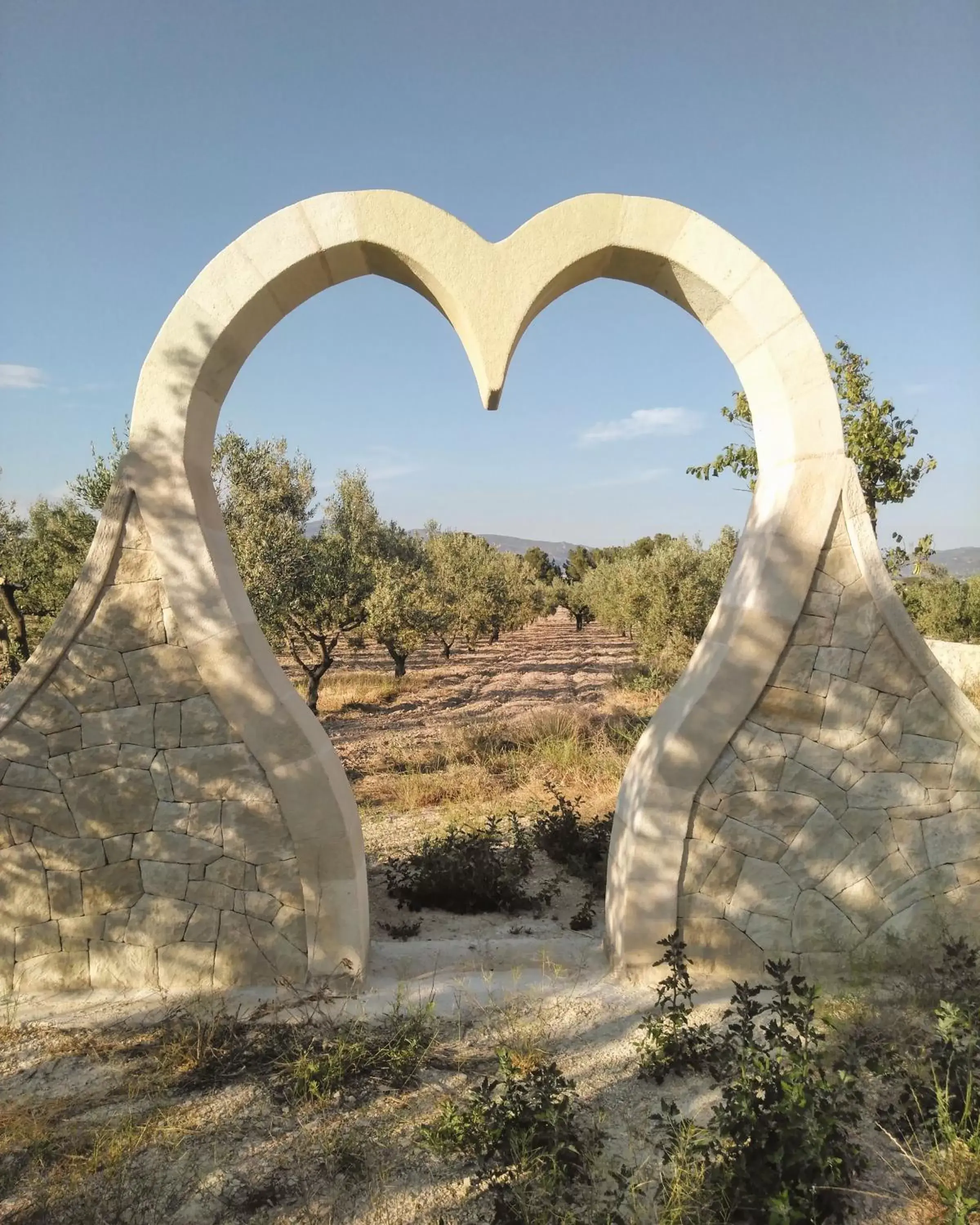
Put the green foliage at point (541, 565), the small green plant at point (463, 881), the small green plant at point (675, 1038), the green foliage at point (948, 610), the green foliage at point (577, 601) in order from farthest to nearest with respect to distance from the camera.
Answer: the green foliage at point (541, 565)
the green foliage at point (577, 601)
the green foliage at point (948, 610)
the small green plant at point (463, 881)
the small green plant at point (675, 1038)

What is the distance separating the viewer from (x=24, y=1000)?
152 inches

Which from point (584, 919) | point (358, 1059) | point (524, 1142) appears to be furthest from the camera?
point (584, 919)

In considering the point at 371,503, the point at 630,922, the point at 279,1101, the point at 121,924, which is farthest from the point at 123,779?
the point at 371,503

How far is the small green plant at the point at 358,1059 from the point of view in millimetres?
3189

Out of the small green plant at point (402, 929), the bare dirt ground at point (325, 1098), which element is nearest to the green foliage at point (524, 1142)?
the bare dirt ground at point (325, 1098)

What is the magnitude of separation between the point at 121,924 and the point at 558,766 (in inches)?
233

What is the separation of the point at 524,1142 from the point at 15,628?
9.51m

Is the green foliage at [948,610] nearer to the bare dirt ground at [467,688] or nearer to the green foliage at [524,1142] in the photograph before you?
the bare dirt ground at [467,688]

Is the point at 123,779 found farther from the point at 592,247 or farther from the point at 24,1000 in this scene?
the point at 592,247

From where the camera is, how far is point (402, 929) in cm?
489

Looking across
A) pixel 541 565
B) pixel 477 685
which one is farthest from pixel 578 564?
pixel 477 685

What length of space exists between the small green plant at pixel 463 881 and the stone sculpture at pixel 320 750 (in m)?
1.53

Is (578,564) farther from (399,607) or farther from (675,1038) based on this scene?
(675,1038)

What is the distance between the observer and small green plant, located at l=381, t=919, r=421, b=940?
4.86 metres
